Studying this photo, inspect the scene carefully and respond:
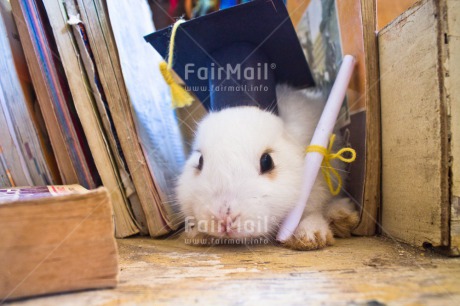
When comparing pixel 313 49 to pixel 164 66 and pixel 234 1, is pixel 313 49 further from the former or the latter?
pixel 164 66

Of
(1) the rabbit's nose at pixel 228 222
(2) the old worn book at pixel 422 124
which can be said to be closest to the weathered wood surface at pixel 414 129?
(2) the old worn book at pixel 422 124

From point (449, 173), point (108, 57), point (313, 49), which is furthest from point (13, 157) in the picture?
point (313, 49)

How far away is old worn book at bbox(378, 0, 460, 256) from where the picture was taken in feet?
2.29

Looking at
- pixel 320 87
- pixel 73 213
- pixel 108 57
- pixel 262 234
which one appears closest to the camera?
pixel 73 213

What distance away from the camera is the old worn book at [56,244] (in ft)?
1.76

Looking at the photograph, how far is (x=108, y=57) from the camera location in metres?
0.99

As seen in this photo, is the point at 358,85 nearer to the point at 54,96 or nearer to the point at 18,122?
the point at 54,96

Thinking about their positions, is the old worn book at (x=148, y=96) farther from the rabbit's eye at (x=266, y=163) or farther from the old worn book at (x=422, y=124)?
the old worn book at (x=422, y=124)

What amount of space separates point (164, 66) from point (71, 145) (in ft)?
1.23

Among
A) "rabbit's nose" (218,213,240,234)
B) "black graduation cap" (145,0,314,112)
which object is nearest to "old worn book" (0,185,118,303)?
"rabbit's nose" (218,213,240,234)

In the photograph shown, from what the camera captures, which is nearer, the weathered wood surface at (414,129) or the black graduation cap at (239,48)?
the weathered wood surface at (414,129)

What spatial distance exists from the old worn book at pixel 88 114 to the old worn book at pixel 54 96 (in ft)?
0.13

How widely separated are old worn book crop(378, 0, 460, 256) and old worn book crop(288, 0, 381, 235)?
3 centimetres

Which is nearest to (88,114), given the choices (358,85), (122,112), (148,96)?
(122,112)
